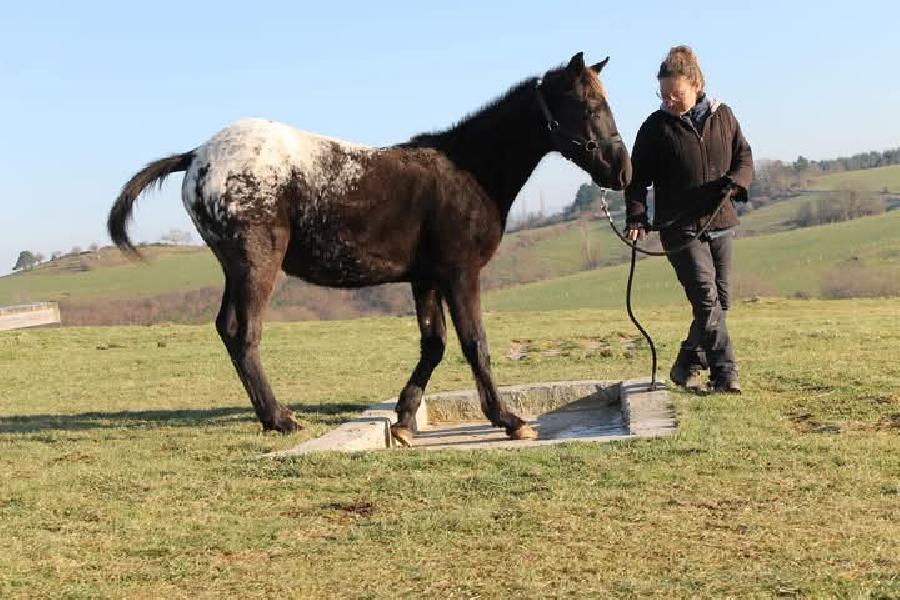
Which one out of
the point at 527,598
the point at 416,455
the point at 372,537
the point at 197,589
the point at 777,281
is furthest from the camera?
the point at 777,281

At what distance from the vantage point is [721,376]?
29.5ft

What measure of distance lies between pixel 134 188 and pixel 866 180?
89.6 m

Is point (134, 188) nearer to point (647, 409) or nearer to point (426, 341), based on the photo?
point (426, 341)

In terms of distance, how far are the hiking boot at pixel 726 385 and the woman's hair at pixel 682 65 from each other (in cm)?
242

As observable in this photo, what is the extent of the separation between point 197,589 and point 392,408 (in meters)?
4.85

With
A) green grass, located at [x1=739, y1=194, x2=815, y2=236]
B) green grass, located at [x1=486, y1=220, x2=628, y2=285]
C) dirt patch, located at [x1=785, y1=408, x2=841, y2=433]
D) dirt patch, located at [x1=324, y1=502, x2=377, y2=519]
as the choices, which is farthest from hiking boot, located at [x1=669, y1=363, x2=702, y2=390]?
green grass, located at [x1=739, y1=194, x2=815, y2=236]

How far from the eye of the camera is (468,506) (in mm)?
5508

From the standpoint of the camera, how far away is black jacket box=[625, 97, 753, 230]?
8852mm

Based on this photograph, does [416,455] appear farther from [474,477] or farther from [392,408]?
[392,408]

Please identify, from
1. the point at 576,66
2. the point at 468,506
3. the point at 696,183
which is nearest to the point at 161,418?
the point at 576,66

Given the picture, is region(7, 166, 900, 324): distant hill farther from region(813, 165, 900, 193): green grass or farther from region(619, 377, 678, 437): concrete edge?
region(619, 377, 678, 437): concrete edge

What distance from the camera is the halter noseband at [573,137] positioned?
8352 mm

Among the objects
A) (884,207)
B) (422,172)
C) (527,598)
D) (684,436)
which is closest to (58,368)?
(422,172)

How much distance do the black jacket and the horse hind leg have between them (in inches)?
117
